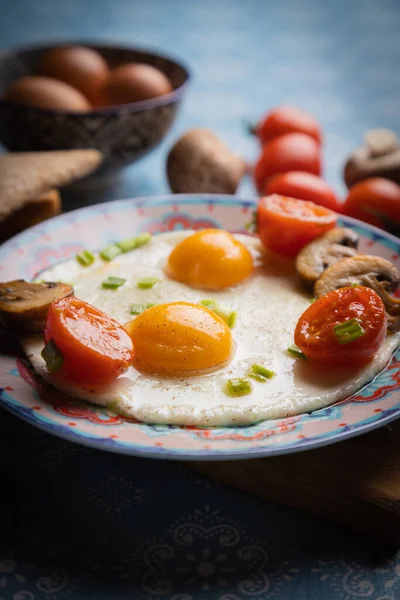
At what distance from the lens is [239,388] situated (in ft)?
8.61

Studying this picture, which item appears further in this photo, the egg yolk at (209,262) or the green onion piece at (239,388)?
the egg yolk at (209,262)

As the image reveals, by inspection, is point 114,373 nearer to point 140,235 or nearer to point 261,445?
point 261,445

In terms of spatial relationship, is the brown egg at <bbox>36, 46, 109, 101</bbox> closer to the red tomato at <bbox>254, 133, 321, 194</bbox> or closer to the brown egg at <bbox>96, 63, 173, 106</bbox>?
the brown egg at <bbox>96, 63, 173, 106</bbox>

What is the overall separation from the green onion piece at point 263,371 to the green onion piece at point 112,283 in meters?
0.86

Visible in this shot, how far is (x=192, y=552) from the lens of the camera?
2.45 metres

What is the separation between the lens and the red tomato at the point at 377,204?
4.23 metres

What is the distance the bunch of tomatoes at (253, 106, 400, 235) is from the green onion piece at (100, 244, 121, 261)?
1189 millimetres

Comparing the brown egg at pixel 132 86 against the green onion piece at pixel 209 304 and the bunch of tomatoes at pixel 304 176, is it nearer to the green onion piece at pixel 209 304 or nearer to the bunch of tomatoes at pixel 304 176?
the bunch of tomatoes at pixel 304 176

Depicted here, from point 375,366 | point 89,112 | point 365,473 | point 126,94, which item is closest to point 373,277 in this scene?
point 375,366

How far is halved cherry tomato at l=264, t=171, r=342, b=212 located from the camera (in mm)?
4223

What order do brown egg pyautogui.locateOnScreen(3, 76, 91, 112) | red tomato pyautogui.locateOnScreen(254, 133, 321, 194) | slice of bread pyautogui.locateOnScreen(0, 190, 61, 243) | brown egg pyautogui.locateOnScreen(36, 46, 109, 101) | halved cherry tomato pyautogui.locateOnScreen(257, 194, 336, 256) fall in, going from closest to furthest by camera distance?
halved cherry tomato pyautogui.locateOnScreen(257, 194, 336, 256) < slice of bread pyautogui.locateOnScreen(0, 190, 61, 243) < brown egg pyautogui.locateOnScreen(3, 76, 91, 112) < red tomato pyautogui.locateOnScreen(254, 133, 321, 194) < brown egg pyautogui.locateOnScreen(36, 46, 109, 101)

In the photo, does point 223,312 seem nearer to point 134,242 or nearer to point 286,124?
point 134,242

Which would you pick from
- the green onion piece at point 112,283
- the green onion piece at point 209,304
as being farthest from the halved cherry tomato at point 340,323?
the green onion piece at point 112,283

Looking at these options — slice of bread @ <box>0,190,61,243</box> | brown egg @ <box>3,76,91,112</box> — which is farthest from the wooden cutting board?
brown egg @ <box>3,76,91,112</box>
